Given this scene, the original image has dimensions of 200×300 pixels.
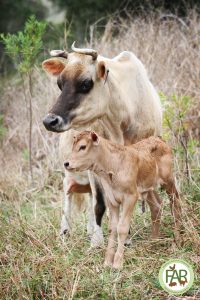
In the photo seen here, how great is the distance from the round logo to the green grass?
73 millimetres

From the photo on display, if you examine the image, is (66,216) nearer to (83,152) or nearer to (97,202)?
(97,202)

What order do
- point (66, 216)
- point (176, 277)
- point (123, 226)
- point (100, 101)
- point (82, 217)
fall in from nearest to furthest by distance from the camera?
1. point (176, 277)
2. point (123, 226)
3. point (100, 101)
4. point (66, 216)
5. point (82, 217)

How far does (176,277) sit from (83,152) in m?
1.41

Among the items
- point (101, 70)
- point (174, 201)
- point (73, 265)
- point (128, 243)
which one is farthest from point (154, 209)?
point (101, 70)

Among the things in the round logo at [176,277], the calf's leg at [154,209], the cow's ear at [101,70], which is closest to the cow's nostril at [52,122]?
the cow's ear at [101,70]

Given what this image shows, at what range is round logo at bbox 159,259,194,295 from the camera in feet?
21.1

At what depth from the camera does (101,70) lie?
7.79 m

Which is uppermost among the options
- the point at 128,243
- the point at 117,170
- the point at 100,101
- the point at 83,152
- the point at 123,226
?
the point at 100,101

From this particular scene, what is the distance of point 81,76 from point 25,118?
23.0ft

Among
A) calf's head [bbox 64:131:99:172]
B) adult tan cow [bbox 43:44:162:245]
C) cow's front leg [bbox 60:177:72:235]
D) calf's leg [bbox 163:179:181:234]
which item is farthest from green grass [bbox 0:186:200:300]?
calf's head [bbox 64:131:99:172]

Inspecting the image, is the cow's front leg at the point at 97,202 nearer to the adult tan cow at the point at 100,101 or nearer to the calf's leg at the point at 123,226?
the adult tan cow at the point at 100,101

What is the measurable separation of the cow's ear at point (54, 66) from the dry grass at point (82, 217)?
1.63 metres

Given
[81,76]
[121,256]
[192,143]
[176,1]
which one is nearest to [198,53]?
[192,143]

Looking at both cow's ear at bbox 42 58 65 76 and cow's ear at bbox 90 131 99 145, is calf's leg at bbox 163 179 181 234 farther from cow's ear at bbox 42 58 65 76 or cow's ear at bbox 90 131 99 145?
cow's ear at bbox 42 58 65 76
